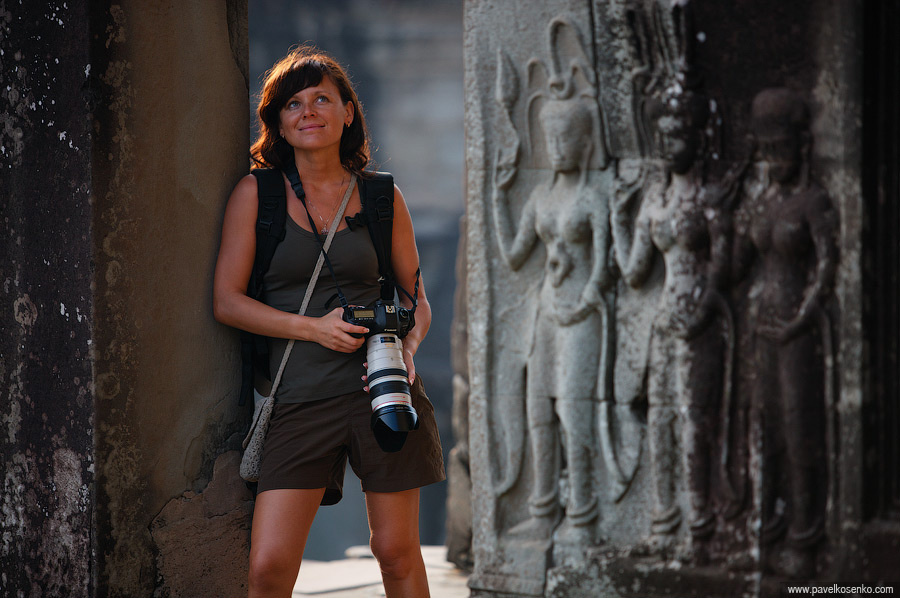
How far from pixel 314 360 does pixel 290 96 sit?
0.88 meters

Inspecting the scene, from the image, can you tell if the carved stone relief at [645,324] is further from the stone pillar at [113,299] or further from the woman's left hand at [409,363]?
the stone pillar at [113,299]

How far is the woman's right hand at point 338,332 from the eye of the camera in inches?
119

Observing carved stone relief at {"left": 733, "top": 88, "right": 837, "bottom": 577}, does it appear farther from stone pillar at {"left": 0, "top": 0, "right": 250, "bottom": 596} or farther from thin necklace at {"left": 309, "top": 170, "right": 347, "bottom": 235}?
stone pillar at {"left": 0, "top": 0, "right": 250, "bottom": 596}

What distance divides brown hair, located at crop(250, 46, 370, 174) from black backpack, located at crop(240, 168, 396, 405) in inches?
3.9

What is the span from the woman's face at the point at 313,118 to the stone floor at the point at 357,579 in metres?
2.77

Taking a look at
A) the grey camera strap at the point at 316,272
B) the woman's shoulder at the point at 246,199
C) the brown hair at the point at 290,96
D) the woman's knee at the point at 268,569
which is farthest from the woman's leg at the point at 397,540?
the brown hair at the point at 290,96

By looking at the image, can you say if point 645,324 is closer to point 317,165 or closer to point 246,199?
point 317,165

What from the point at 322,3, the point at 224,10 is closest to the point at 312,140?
the point at 224,10

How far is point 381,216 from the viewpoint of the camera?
3.26 meters

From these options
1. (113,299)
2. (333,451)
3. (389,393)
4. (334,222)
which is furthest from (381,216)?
(113,299)

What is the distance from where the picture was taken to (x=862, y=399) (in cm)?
274

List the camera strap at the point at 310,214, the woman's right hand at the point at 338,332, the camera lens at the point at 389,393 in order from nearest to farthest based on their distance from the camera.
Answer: the camera lens at the point at 389,393, the woman's right hand at the point at 338,332, the camera strap at the point at 310,214

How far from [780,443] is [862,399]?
26 cm

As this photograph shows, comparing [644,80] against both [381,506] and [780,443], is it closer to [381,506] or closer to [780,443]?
[780,443]
